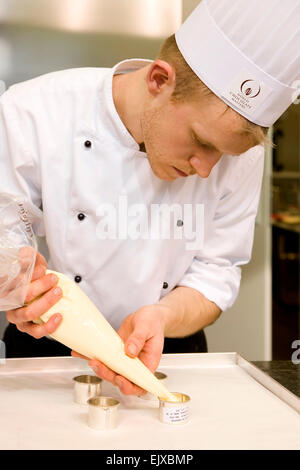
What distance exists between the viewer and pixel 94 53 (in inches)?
71.5

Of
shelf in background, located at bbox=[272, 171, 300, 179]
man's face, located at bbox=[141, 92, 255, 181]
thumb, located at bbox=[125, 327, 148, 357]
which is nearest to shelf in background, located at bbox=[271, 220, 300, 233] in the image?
shelf in background, located at bbox=[272, 171, 300, 179]

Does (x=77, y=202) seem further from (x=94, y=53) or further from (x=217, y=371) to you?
(x=94, y=53)

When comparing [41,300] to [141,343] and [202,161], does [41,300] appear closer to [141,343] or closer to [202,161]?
[141,343]

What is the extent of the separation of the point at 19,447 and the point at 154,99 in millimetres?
630

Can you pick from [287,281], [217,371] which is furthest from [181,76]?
[287,281]

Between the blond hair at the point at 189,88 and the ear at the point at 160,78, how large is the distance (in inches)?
0.5

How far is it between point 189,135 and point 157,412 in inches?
18.0

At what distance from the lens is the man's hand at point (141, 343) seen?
0.85m

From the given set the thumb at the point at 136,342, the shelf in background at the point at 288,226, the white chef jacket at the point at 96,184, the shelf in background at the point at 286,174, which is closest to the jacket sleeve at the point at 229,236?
the white chef jacket at the point at 96,184

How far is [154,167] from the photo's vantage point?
1107mm

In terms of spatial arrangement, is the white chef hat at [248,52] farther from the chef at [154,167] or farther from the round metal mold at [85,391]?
the round metal mold at [85,391]

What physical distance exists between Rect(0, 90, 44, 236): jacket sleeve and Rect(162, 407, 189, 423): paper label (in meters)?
0.53

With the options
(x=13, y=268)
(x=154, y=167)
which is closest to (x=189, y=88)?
(x=154, y=167)

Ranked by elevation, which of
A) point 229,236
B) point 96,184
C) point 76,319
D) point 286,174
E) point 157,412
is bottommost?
point 157,412
